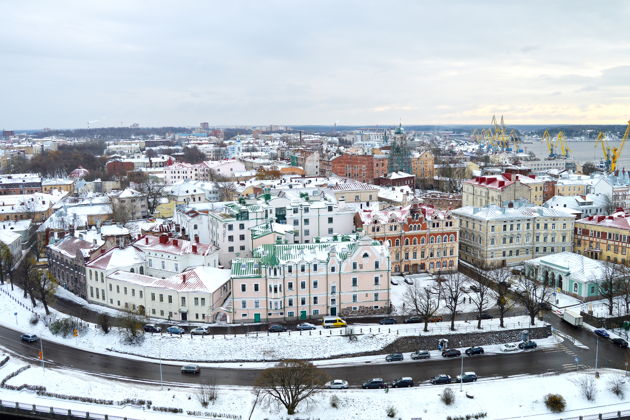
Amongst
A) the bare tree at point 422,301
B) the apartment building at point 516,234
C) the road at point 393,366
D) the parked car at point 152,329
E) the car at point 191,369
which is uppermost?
the apartment building at point 516,234

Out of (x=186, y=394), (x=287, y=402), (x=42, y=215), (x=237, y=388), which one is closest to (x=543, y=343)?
(x=287, y=402)

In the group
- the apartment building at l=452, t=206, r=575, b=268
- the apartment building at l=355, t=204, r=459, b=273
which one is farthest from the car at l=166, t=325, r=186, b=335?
the apartment building at l=452, t=206, r=575, b=268

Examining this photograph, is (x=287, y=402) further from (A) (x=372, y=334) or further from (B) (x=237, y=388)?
(A) (x=372, y=334)

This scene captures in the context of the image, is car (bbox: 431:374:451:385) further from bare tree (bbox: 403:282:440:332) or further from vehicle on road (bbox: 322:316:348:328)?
vehicle on road (bbox: 322:316:348:328)

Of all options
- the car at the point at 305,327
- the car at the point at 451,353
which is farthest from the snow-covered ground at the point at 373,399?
the car at the point at 305,327

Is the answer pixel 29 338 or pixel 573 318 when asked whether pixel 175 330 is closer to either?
pixel 29 338

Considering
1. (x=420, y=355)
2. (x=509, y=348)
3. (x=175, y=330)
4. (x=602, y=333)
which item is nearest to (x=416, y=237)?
(x=509, y=348)

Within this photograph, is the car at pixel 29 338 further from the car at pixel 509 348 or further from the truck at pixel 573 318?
the truck at pixel 573 318

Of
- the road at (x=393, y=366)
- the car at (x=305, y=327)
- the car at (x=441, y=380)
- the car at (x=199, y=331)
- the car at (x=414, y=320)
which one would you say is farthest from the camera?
the car at (x=414, y=320)
